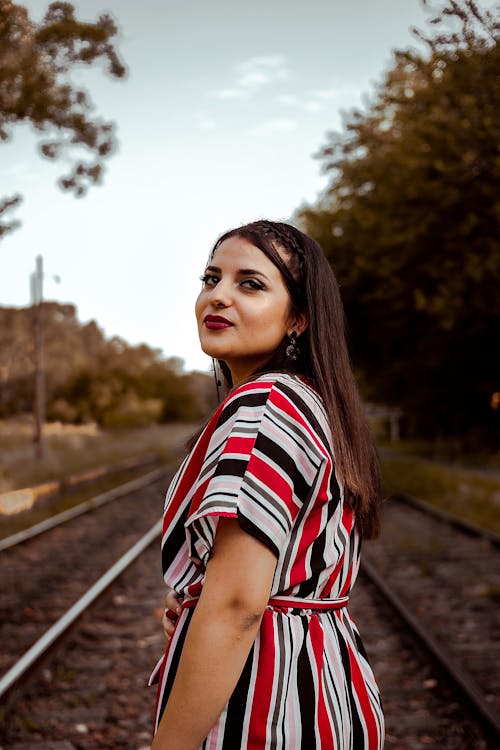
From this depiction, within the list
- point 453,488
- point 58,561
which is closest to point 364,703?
point 58,561

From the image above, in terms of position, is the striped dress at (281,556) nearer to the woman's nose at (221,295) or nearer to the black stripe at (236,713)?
the black stripe at (236,713)

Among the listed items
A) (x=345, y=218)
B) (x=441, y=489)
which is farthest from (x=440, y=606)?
(x=345, y=218)

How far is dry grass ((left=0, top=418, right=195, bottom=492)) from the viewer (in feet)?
65.8

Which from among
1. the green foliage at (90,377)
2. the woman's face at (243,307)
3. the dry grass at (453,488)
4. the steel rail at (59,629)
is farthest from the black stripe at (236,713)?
the dry grass at (453,488)

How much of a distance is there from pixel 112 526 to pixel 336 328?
1163 cm

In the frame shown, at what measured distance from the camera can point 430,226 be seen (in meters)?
11.5

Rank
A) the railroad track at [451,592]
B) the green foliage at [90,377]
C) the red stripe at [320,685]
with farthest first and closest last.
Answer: the green foliage at [90,377], the railroad track at [451,592], the red stripe at [320,685]

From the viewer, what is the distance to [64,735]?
4441mm

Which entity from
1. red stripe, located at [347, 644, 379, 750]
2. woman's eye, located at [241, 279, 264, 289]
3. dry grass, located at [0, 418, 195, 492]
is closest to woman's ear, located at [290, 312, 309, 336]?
woman's eye, located at [241, 279, 264, 289]

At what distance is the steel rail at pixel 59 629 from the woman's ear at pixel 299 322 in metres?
4.05

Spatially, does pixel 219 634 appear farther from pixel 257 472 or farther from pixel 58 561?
pixel 58 561

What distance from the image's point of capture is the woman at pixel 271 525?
1301mm

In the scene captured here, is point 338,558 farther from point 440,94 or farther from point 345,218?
point 345,218

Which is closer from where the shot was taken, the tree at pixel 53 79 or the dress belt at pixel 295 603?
the dress belt at pixel 295 603
